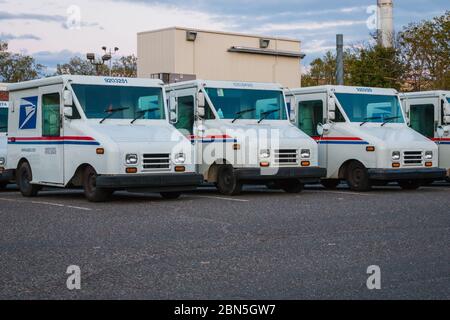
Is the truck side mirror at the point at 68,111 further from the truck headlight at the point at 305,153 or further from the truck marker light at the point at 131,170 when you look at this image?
the truck headlight at the point at 305,153

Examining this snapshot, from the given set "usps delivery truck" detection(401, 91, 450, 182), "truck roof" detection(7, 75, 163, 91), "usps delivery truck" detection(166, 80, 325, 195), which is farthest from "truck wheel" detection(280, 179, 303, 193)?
"usps delivery truck" detection(401, 91, 450, 182)

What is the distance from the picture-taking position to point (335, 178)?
1905 centimetres

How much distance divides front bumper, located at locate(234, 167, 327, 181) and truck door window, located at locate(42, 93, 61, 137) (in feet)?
12.3

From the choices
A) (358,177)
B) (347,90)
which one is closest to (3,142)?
(347,90)

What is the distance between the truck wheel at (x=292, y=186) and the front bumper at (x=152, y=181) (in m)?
3.37

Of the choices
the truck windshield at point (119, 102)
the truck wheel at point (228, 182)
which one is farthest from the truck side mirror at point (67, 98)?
the truck wheel at point (228, 182)

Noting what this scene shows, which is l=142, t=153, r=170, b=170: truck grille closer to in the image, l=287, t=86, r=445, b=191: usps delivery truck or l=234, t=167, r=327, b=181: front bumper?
l=234, t=167, r=327, b=181: front bumper

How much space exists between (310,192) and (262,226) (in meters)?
7.30

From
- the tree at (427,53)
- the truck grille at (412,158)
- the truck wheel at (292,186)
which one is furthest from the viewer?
the tree at (427,53)

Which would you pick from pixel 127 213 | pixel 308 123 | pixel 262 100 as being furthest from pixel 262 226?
pixel 308 123

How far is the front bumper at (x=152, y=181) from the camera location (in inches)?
573

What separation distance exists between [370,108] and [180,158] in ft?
19.1
